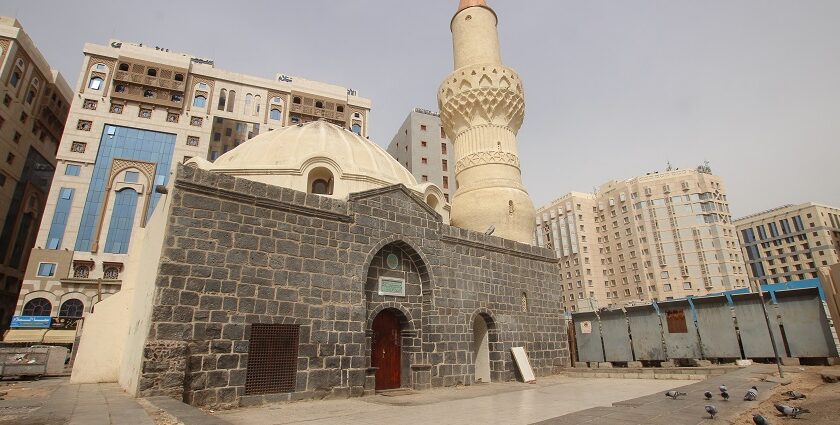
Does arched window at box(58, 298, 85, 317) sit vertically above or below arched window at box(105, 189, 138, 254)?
below

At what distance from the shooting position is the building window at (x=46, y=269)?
29.9 m

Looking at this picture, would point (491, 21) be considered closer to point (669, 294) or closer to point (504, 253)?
point (504, 253)

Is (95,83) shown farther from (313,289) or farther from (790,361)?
(790,361)

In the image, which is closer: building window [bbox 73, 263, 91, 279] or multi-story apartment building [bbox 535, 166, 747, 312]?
building window [bbox 73, 263, 91, 279]

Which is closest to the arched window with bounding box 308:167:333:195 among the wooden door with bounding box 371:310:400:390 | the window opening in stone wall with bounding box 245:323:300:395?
the wooden door with bounding box 371:310:400:390

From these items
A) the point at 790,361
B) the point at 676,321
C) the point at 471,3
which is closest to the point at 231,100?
the point at 471,3

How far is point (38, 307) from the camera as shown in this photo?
2931 centimetres

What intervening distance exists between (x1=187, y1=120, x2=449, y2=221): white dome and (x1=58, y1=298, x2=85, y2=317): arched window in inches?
908

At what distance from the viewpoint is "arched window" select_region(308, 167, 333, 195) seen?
13828 mm

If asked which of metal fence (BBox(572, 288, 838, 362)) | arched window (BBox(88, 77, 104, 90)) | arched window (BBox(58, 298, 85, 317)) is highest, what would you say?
arched window (BBox(88, 77, 104, 90))

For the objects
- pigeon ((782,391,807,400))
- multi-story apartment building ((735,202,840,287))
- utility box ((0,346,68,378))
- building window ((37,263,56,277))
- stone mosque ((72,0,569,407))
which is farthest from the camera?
multi-story apartment building ((735,202,840,287))

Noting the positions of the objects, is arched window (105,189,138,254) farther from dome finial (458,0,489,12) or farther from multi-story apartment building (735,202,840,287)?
multi-story apartment building (735,202,840,287)

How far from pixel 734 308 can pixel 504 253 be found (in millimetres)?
6617

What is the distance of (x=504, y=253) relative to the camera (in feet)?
46.2
